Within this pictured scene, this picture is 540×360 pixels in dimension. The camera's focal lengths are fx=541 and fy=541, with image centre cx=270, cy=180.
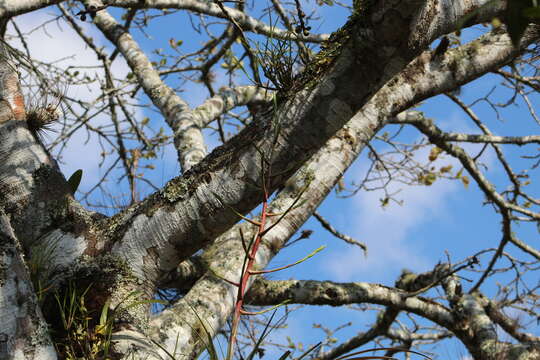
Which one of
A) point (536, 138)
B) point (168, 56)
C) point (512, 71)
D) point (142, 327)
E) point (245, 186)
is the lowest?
point (142, 327)

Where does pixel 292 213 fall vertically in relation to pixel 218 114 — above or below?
below

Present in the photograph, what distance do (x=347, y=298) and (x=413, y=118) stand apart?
1634mm

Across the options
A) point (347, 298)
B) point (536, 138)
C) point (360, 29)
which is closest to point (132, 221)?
point (360, 29)

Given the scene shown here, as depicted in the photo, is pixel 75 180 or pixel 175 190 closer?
pixel 175 190

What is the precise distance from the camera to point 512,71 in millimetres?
4652

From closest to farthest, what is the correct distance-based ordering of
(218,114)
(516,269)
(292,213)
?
(292,213) → (218,114) → (516,269)

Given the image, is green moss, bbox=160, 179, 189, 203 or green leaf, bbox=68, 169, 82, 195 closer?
green moss, bbox=160, 179, 189, 203

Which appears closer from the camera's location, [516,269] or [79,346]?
[79,346]

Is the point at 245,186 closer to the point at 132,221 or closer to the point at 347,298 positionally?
the point at 132,221

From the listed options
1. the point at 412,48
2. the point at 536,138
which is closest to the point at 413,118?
the point at 536,138

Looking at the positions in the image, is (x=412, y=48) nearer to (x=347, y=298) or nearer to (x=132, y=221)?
(x=132, y=221)

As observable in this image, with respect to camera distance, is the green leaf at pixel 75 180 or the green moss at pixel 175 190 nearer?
the green moss at pixel 175 190

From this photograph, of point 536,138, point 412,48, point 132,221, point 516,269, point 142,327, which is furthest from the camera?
point 516,269

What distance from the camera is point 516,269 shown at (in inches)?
189
